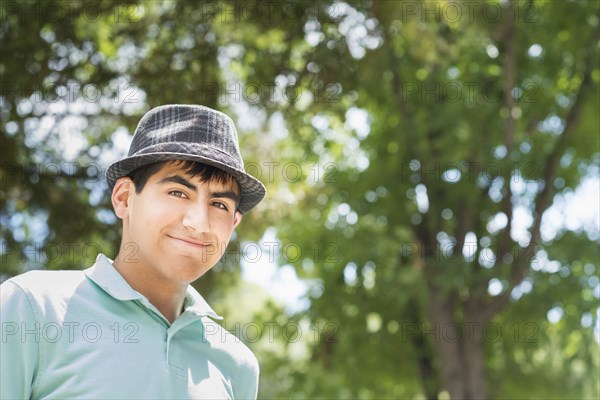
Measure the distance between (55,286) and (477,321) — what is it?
10.1 metres

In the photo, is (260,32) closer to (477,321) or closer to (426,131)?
(426,131)

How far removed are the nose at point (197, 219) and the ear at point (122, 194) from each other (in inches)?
9.2

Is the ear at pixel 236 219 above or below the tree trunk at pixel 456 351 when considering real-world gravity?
above

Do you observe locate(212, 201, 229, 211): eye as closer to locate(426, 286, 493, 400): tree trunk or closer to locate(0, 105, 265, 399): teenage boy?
locate(0, 105, 265, 399): teenage boy

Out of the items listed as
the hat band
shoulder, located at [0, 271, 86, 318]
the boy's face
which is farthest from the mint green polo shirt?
the hat band

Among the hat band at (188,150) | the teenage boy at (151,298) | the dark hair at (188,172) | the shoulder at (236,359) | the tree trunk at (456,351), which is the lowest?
the tree trunk at (456,351)

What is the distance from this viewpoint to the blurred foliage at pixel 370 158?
9984mm

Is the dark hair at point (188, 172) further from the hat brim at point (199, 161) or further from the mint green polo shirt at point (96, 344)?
the mint green polo shirt at point (96, 344)

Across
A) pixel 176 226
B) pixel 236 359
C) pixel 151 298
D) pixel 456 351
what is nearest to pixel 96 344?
pixel 151 298

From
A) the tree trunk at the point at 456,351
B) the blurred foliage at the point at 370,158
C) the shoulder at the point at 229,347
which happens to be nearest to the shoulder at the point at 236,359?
the shoulder at the point at 229,347

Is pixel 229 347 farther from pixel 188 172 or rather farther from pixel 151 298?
pixel 188 172

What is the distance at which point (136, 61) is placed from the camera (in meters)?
10.7

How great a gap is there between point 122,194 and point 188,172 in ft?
0.85

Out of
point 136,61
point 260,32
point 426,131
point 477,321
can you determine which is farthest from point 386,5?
point 477,321
